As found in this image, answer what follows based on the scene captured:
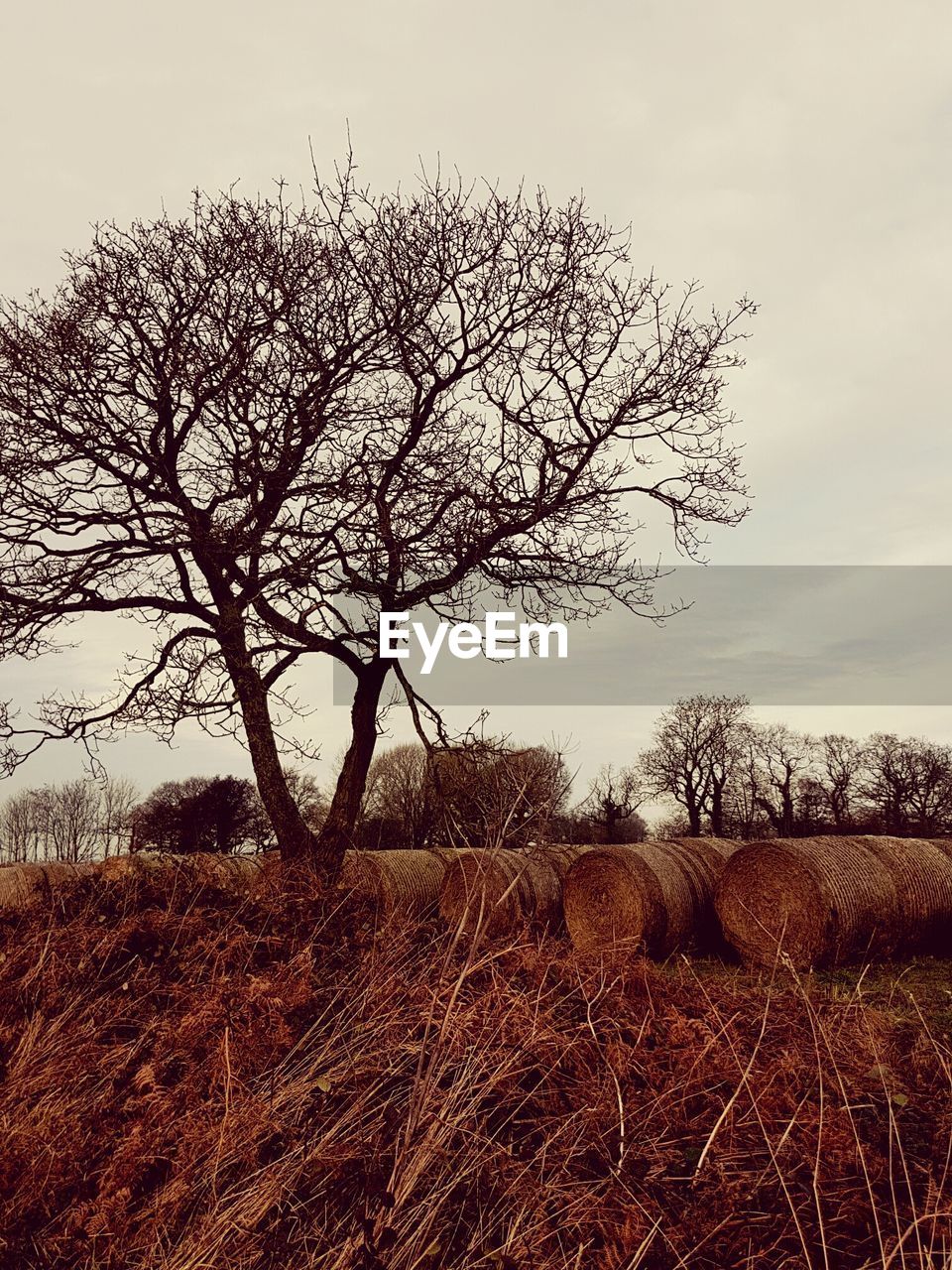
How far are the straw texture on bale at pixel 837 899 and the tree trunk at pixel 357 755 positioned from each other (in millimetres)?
5436

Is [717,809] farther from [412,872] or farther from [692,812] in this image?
[412,872]

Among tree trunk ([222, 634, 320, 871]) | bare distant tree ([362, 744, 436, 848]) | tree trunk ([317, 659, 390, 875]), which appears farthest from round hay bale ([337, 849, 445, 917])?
tree trunk ([222, 634, 320, 871])

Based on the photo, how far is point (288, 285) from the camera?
14.0 meters

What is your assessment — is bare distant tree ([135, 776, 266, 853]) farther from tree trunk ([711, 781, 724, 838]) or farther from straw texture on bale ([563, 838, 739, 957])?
tree trunk ([711, 781, 724, 838])

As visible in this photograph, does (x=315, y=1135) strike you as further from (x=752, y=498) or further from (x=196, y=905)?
(x=752, y=498)

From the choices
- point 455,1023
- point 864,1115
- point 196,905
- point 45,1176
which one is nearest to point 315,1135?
point 455,1023

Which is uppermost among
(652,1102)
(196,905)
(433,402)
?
(433,402)

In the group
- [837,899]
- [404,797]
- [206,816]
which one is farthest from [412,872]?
[404,797]

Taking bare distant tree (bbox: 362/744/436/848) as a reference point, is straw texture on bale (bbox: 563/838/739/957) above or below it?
below

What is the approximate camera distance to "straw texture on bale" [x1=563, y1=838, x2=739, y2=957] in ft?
49.7

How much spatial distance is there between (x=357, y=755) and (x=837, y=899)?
6689 millimetres

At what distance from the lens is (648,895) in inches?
594

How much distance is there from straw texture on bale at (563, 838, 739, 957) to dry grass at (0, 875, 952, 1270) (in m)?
8.61

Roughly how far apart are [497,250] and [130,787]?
31.8m
